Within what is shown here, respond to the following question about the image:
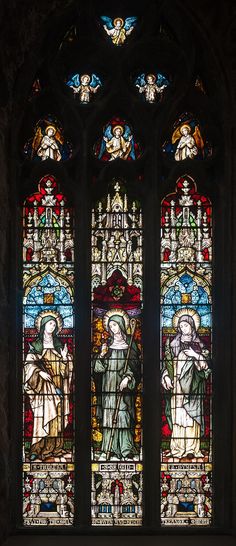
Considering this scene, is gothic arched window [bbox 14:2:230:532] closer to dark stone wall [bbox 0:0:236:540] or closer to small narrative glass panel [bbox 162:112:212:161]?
small narrative glass panel [bbox 162:112:212:161]

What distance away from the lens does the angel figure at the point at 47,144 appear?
309 inches

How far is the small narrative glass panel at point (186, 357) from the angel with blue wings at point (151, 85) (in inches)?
27.0

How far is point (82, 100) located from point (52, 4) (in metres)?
0.75

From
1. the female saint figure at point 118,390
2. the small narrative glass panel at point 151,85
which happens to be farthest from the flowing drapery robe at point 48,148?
the female saint figure at point 118,390

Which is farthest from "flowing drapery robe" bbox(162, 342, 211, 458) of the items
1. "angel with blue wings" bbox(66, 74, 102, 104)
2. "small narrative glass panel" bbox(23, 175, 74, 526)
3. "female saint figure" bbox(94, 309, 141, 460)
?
"angel with blue wings" bbox(66, 74, 102, 104)

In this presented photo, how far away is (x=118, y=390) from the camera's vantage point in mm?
7648

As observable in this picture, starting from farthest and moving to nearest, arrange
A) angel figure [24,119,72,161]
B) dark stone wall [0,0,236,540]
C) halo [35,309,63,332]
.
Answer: angel figure [24,119,72,161] < halo [35,309,63,332] < dark stone wall [0,0,236,540]

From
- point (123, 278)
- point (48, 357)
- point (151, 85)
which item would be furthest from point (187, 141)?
point (48, 357)

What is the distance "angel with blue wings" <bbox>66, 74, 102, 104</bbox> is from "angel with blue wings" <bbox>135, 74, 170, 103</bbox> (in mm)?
325

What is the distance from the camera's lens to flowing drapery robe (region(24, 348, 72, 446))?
7.62 m

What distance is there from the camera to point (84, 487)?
752cm

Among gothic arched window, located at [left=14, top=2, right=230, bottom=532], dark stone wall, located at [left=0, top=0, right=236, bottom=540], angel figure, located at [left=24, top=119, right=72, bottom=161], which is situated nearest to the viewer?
dark stone wall, located at [left=0, top=0, right=236, bottom=540]
